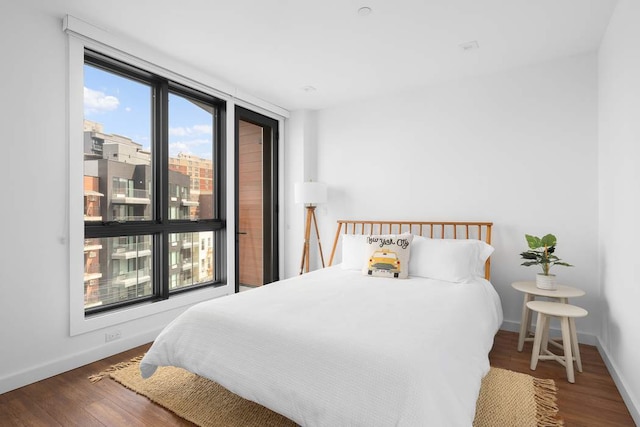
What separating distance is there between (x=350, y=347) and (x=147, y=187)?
2558mm

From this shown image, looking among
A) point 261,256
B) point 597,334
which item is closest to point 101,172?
point 261,256

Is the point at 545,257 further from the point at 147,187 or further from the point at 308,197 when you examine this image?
A: the point at 147,187

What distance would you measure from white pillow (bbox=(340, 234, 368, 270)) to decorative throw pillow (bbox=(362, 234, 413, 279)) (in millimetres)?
146

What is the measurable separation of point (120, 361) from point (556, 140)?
4.18 m

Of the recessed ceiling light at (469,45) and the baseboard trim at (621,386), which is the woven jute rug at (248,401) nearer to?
the baseboard trim at (621,386)

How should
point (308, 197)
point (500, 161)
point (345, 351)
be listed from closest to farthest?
point (345, 351) → point (500, 161) → point (308, 197)

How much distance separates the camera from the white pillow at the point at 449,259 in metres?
2.93

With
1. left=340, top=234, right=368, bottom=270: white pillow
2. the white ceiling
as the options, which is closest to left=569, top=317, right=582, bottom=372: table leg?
left=340, top=234, right=368, bottom=270: white pillow

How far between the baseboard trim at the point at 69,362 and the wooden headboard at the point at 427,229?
212 cm

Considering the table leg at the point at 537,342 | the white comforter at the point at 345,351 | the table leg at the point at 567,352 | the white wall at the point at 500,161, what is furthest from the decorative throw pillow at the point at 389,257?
the table leg at the point at 567,352

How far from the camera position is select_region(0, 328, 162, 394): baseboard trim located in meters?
2.23

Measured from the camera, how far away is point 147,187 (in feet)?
10.6

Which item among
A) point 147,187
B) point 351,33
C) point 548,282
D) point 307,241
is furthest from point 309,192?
point 548,282

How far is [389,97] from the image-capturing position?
4.03 m
